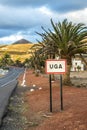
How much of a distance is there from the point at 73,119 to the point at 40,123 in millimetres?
1539

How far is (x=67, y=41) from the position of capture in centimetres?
3606

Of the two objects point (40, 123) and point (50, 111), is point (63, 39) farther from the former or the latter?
point (40, 123)

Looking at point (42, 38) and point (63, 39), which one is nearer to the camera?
point (63, 39)

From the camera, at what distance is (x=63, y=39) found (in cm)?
3600

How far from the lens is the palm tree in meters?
36.0

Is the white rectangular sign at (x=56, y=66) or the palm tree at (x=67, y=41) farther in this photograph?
the palm tree at (x=67, y=41)

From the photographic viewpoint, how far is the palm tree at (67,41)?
118 ft

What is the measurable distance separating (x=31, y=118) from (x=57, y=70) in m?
2.97

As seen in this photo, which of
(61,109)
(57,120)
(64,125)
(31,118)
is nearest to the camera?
(64,125)

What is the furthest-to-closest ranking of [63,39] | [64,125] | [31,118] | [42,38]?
[42,38] < [63,39] < [31,118] < [64,125]

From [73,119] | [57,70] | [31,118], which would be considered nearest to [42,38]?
[57,70]

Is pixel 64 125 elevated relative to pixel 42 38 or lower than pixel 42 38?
lower

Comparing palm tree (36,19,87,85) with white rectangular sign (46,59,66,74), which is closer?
white rectangular sign (46,59,66,74)

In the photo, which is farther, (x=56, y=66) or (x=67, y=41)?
(x=67, y=41)
